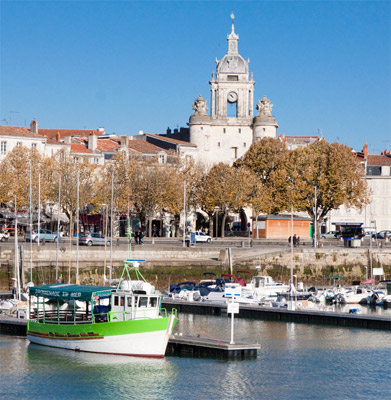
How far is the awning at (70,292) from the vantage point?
3541cm

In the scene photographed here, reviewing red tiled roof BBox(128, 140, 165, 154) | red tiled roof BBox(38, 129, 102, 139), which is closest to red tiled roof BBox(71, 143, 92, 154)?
red tiled roof BBox(128, 140, 165, 154)

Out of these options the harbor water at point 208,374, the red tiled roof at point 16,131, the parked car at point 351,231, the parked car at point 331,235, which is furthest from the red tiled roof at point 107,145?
the harbor water at point 208,374

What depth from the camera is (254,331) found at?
140 ft

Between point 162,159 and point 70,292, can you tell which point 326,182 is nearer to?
point 162,159

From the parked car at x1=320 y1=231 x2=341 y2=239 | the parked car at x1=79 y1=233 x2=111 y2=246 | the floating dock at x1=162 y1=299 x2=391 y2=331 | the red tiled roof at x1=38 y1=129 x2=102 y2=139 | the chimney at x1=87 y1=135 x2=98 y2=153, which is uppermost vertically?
the red tiled roof at x1=38 y1=129 x2=102 y2=139

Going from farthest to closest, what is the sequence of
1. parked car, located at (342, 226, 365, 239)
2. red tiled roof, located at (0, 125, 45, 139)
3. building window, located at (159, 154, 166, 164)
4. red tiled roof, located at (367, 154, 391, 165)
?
1. red tiled roof, located at (367, 154, 391, 165)
2. building window, located at (159, 154, 166, 164)
3. parked car, located at (342, 226, 365, 239)
4. red tiled roof, located at (0, 125, 45, 139)

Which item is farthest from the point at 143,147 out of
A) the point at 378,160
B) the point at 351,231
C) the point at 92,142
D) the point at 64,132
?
the point at 378,160

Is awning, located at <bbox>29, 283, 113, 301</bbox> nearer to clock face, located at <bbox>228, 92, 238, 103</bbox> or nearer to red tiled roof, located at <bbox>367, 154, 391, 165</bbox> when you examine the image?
clock face, located at <bbox>228, 92, 238, 103</bbox>

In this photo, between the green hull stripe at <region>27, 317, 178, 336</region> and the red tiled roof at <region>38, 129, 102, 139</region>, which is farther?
→ the red tiled roof at <region>38, 129, 102, 139</region>

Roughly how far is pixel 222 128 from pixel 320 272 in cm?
4069

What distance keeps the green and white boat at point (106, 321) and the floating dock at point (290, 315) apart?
1197 cm

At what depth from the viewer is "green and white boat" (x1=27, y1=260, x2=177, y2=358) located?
33.8 meters

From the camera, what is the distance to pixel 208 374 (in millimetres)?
32125

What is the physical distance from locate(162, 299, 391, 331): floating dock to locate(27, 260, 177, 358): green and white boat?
12.0 meters
